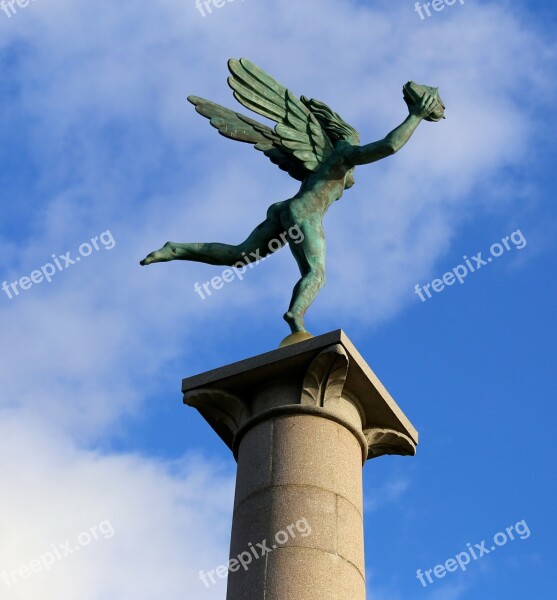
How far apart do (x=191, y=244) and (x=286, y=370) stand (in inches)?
132

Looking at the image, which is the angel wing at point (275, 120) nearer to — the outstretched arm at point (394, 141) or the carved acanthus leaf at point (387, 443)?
the outstretched arm at point (394, 141)

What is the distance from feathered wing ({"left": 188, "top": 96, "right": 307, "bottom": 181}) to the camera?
15734 millimetres

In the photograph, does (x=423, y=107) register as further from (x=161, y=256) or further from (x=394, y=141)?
(x=161, y=256)

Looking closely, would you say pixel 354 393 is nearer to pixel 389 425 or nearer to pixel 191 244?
pixel 389 425

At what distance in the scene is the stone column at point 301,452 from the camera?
10727 millimetres

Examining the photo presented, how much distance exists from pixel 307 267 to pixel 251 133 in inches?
126

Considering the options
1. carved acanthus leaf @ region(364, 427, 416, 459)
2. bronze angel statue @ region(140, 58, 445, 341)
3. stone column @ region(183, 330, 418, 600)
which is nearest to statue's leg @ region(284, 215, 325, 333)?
bronze angel statue @ region(140, 58, 445, 341)

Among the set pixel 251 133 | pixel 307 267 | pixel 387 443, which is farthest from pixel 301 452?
pixel 251 133

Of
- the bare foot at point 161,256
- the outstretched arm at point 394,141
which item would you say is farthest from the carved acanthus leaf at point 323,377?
the outstretched arm at point 394,141

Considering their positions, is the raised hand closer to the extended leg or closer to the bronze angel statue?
the bronze angel statue

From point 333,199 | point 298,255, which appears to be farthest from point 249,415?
point 333,199

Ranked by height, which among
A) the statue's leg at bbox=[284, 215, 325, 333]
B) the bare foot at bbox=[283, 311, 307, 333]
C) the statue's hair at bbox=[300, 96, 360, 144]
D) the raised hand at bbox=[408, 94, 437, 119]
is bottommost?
the bare foot at bbox=[283, 311, 307, 333]

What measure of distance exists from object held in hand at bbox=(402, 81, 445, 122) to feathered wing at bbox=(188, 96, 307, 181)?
183 cm

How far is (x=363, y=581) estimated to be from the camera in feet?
36.8
